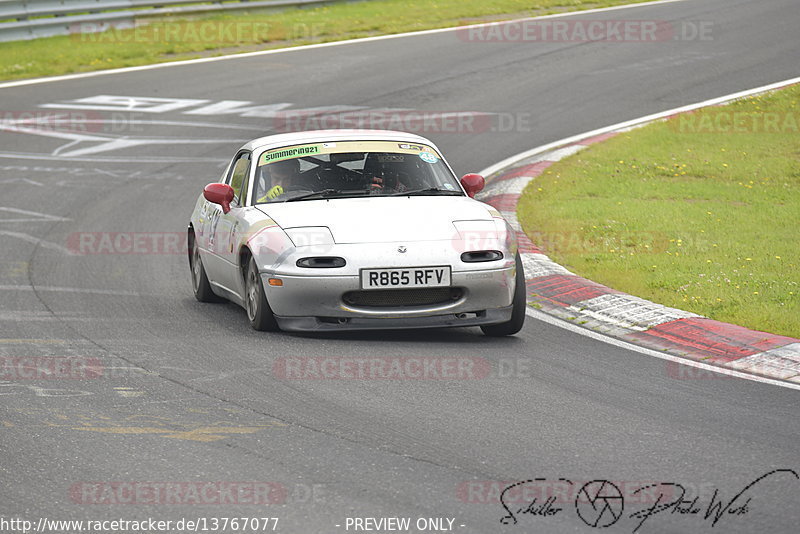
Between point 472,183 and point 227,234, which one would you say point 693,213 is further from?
point 227,234

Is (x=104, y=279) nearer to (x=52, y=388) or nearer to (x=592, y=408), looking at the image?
(x=52, y=388)

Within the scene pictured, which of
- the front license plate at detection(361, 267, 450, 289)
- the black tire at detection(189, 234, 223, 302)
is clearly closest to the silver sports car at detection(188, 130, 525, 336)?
the front license plate at detection(361, 267, 450, 289)

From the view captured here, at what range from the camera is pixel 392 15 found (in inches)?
1178

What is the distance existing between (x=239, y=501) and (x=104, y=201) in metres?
10.4

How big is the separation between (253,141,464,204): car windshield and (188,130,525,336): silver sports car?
1cm

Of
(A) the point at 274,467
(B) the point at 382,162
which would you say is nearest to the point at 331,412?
(A) the point at 274,467

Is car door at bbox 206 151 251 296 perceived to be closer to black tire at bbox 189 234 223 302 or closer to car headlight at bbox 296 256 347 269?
black tire at bbox 189 234 223 302

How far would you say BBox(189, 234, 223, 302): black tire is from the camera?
10.1 metres

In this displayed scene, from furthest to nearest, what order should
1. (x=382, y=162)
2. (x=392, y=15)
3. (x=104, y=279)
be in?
(x=392, y=15) < (x=104, y=279) < (x=382, y=162)

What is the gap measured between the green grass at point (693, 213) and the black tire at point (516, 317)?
1.51m

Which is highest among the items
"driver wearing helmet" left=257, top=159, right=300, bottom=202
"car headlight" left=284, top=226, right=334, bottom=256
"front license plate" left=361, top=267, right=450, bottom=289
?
"driver wearing helmet" left=257, top=159, right=300, bottom=202

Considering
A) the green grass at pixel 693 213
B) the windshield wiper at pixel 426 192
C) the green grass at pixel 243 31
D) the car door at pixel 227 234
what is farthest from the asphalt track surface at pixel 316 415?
the green grass at pixel 243 31
